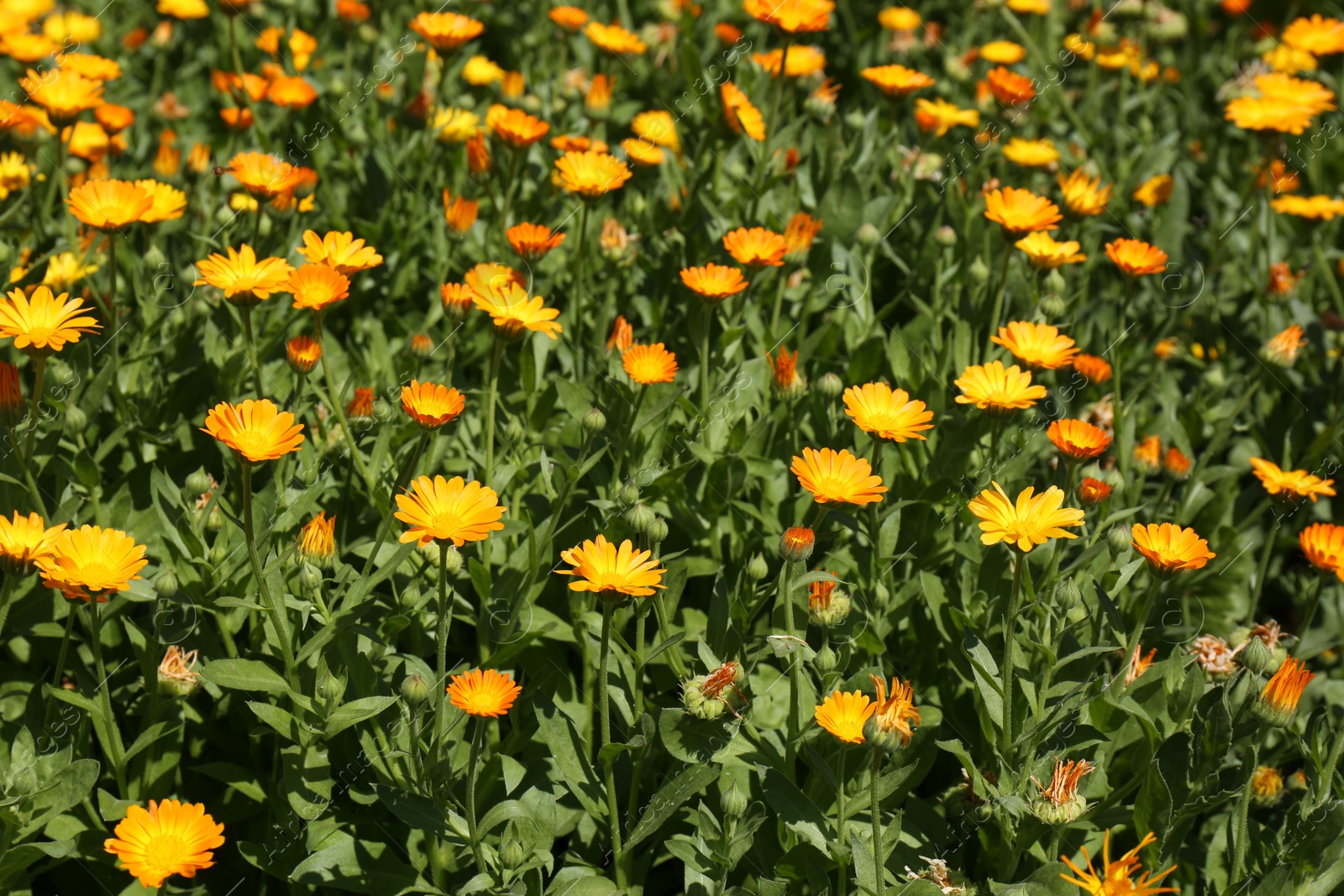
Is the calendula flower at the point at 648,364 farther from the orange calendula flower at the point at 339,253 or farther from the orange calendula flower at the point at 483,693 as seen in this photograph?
the orange calendula flower at the point at 483,693

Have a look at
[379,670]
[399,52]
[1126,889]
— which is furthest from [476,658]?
[399,52]

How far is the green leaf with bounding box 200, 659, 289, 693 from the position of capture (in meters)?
2.24

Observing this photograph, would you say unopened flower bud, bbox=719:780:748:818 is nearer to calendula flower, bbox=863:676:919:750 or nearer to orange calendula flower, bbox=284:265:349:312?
calendula flower, bbox=863:676:919:750

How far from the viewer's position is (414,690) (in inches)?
81.8

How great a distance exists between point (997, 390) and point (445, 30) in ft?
6.89

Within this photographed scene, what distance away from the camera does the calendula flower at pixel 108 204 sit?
2.73 metres

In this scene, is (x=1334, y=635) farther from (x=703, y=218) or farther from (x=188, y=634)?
(x=188, y=634)

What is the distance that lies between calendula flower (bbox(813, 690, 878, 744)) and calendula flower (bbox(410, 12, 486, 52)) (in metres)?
2.46

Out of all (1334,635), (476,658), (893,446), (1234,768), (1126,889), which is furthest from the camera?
(1334,635)

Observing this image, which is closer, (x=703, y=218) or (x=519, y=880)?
(x=519, y=880)

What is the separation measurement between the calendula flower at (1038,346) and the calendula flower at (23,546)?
190 centimetres

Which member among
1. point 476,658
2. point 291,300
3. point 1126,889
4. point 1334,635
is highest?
point 291,300

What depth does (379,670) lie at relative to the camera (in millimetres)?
2451

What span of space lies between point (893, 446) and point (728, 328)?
1.70 feet
